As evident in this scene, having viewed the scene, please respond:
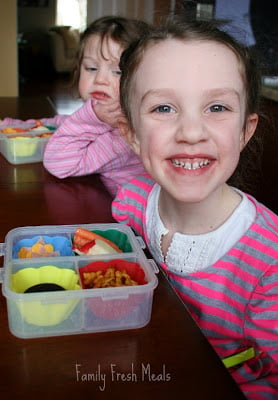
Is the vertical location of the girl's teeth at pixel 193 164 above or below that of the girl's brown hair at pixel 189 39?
below

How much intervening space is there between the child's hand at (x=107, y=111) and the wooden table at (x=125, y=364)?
0.77m

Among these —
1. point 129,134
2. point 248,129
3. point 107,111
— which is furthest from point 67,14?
point 248,129

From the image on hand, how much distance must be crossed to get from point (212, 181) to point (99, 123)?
0.66 metres

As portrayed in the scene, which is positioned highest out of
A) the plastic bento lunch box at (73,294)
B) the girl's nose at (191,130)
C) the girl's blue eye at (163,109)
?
the girl's blue eye at (163,109)

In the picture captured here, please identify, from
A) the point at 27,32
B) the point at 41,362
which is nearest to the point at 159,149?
the point at 41,362

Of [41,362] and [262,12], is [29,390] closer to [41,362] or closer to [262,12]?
[41,362]

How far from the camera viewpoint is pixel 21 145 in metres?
1.33

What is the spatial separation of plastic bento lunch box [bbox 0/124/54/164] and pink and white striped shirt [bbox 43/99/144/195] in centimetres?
5

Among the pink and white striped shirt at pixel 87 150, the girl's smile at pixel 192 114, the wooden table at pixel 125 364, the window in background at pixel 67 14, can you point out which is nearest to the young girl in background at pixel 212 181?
the girl's smile at pixel 192 114

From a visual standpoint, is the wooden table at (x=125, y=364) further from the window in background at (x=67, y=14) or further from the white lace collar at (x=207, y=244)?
the window in background at (x=67, y=14)

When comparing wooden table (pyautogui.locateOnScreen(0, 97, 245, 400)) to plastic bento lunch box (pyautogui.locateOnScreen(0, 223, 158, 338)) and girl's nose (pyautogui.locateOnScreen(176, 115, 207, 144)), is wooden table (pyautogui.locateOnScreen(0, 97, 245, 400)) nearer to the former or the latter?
plastic bento lunch box (pyautogui.locateOnScreen(0, 223, 158, 338))

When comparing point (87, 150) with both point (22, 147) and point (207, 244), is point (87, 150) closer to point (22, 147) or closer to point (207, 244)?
point (22, 147)

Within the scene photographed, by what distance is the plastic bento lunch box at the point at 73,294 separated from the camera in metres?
0.60

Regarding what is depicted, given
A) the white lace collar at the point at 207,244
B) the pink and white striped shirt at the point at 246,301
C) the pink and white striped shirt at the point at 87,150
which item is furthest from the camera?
the pink and white striped shirt at the point at 87,150
